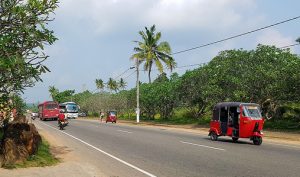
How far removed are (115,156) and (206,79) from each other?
32727 millimetres

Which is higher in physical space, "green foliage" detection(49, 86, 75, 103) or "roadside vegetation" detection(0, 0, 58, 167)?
"green foliage" detection(49, 86, 75, 103)

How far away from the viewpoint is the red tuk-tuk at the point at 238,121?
21.6m

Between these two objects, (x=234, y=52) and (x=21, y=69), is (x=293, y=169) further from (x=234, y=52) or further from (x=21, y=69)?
(x=234, y=52)

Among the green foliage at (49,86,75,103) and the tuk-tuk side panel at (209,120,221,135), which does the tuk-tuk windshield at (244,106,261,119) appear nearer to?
the tuk-tuk side panel at (209,120,221,135)

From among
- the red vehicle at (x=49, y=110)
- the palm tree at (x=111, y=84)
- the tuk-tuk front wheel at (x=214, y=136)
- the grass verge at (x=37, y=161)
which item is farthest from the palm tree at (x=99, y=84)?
the grass verge at (x=37, y=161)

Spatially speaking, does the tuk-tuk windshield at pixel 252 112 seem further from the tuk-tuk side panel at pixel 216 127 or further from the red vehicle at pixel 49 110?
the red vehicle at pixel 49 110

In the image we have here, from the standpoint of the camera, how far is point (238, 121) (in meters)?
22.2

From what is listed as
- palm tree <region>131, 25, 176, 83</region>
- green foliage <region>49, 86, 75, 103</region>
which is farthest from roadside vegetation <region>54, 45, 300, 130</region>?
green foliage <region>49, 86, 75, 103</region>

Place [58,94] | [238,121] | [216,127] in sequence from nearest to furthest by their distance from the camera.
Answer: [238,121]
[216,127]
[58,94]

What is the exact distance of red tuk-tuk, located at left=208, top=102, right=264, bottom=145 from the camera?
21.6 metres

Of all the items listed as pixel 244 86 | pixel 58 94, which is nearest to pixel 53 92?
pixel 58 94

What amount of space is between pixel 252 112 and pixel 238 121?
871 mm

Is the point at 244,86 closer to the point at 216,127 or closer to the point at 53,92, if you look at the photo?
the point at 216,127

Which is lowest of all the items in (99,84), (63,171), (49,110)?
(63,171)
